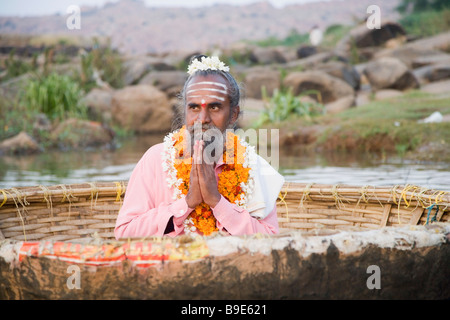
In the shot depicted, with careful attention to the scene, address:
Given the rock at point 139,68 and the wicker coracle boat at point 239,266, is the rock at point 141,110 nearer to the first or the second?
the rock at point 139,68

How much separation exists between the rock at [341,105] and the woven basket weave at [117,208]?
8652 mm

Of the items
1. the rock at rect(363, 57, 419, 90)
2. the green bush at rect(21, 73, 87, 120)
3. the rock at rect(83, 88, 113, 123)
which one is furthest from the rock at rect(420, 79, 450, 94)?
the green bush at rect(21, 73, 87, 120)

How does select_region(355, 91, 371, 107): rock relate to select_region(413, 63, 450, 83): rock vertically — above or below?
below

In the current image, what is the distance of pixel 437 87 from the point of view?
1327 cm

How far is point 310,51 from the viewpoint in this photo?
21.6 m

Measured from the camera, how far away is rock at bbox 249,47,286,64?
20.9 metres

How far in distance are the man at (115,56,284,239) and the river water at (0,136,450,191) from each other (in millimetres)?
2930

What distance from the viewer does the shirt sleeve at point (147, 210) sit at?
8.61 feet

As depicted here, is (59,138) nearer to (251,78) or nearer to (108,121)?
(108,121)

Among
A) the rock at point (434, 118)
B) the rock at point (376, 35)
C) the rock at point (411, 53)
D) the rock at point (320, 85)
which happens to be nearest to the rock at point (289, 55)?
the rock at point (376, 35)

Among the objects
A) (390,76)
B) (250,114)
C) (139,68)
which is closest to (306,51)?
(139,68)

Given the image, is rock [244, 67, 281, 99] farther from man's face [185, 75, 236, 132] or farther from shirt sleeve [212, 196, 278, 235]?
shirt sleeve [212, 196, 278, 235]

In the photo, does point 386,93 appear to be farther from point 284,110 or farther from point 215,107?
point 215,107
